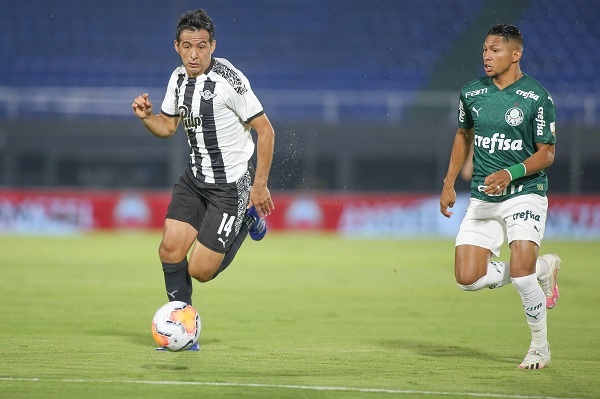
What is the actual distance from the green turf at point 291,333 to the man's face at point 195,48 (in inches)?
78.0

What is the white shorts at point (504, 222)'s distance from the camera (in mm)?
6391

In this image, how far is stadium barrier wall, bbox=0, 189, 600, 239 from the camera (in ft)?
70.4

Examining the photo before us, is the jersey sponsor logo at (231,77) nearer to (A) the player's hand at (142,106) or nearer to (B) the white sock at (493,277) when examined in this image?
(A) the player's hand at (142,106)

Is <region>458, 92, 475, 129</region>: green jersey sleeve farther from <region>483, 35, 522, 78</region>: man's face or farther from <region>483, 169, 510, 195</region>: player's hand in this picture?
<region>483, 169, 510, 195</region>: player's hand

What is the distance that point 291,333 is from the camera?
8.02 meters

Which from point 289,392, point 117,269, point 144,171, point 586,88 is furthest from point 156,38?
point 289,392

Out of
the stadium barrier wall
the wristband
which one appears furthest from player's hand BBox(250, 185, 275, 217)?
the stadium barrier wall

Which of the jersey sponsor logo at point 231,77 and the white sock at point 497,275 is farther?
the jersey sponsor logo at point 231,77

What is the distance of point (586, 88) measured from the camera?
951 inches

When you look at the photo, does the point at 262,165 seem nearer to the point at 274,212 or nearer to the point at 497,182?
the point at 497,182

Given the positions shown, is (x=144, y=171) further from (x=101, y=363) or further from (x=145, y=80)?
(x=101, y=363)

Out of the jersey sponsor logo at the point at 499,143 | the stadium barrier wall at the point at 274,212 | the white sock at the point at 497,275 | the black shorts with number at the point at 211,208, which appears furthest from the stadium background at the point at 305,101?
the jersey sponsor logo at the point at 499,143

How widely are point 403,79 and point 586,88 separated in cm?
443

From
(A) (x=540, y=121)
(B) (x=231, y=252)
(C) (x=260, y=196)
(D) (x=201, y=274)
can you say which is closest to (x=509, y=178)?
(A) (x=540, y=121)
